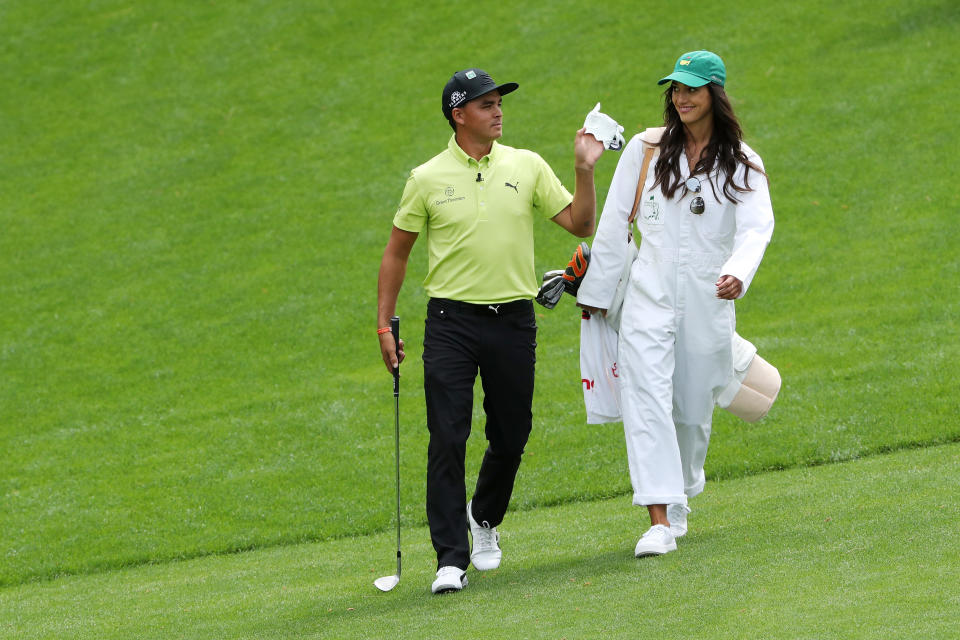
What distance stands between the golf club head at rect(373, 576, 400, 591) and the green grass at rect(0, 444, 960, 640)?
0.07m

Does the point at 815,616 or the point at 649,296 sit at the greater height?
the point at 649,296

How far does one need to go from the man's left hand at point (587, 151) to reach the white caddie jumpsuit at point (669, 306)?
15cm

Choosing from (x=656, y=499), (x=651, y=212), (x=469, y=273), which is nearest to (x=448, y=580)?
(x=656, y=499)

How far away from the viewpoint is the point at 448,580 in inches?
240

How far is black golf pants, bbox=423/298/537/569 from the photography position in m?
6.26

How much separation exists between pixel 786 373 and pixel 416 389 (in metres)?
3.67

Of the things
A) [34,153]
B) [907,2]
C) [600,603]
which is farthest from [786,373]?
[34,153]

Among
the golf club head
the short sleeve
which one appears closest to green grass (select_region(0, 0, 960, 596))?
the golf club head

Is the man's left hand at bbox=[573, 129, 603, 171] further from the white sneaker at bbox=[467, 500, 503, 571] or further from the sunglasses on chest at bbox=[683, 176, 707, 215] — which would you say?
the white sneaker at bbox=[467, 500, 503, 571]

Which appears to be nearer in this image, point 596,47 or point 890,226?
point 890,226

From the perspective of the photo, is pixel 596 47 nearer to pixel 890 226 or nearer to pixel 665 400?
pixel 890 226

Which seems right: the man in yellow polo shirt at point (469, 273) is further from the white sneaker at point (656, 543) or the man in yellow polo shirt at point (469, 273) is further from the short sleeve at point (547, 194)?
the white sneaker at point (656, 543)

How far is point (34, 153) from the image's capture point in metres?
21.3

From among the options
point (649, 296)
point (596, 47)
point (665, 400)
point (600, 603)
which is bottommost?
point (600, 603)
